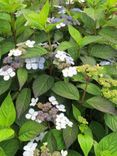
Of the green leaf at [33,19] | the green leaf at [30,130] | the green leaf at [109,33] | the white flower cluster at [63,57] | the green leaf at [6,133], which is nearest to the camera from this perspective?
the green leaf at [6,133]

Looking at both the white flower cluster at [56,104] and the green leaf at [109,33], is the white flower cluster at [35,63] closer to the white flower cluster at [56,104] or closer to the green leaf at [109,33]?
the white flower cluster at [56,104]

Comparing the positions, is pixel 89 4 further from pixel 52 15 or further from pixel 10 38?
pixel 10 38

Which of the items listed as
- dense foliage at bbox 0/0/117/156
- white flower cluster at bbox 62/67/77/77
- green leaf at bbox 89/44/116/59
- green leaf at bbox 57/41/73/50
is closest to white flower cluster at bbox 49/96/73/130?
dense foliage at bbox 0/0/117/156

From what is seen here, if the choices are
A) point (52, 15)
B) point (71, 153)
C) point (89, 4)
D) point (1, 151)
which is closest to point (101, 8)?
point (89, 4)

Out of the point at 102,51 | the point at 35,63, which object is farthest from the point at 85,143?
the point at 102,51

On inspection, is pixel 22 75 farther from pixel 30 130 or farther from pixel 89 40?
pixel 89 40

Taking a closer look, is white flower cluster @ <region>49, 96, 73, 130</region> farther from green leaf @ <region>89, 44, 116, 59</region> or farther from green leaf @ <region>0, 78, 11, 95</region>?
green leaf @ <region>89, 44, 116, 59</region>

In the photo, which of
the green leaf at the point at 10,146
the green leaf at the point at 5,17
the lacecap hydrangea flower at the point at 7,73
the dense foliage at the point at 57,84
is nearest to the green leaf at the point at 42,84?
the dense foliage at the point at 57,84
